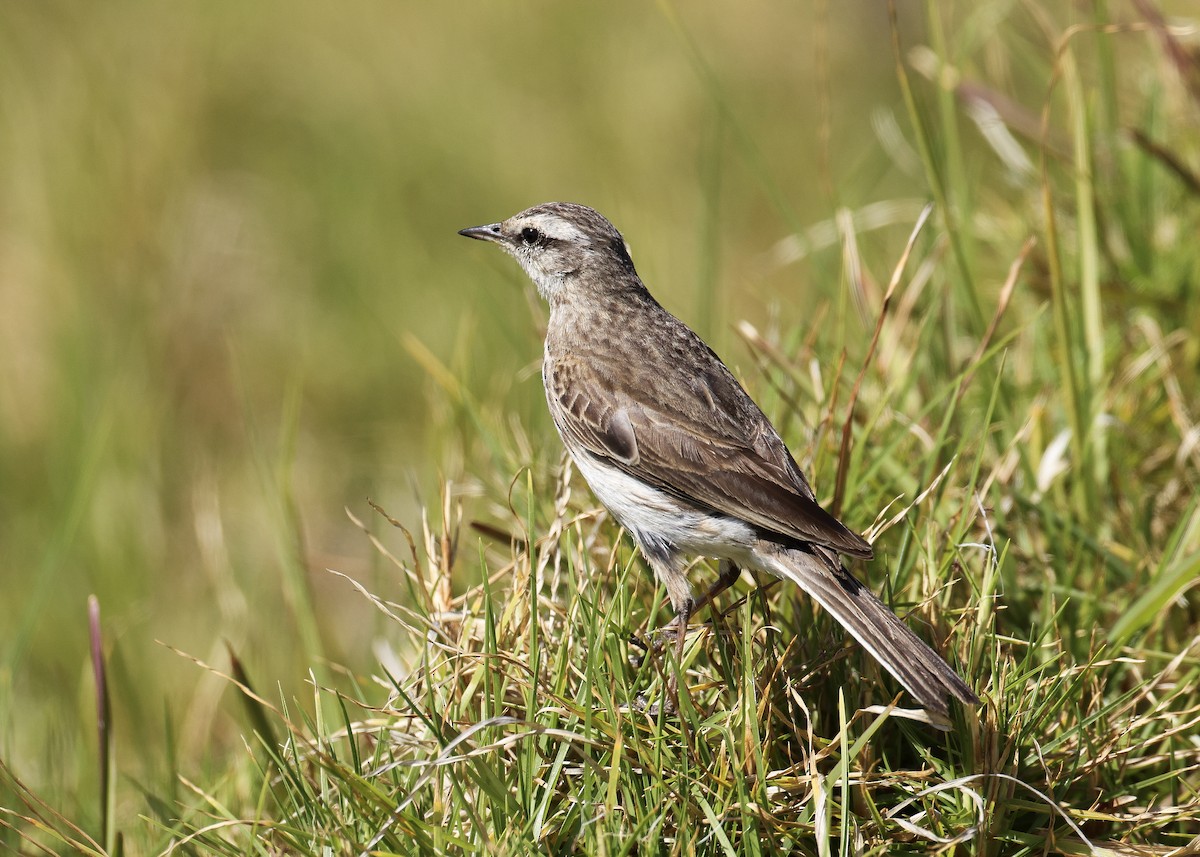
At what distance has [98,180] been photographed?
9.36m

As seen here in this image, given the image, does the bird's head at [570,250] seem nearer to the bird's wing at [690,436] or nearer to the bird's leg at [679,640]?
the bird's wing at [690,436]

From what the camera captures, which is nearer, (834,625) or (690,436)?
(834,625)

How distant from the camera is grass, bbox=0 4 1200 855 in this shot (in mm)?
3438

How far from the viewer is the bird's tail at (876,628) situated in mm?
3428

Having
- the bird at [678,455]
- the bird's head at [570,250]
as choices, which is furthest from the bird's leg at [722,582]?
the bird's head at [570,250]

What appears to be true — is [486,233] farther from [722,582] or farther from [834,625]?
[834,625]

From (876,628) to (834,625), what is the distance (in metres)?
0.54

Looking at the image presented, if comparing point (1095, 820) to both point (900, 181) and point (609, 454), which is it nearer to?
point (609, 454)

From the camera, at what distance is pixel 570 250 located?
5441 mm

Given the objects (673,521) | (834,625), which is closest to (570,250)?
(673,521)

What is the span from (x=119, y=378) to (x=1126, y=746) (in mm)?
6832

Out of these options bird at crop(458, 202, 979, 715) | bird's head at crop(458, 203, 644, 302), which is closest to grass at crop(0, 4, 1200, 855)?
bird at crop(458, 202, 979, 715)

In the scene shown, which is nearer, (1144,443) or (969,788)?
(969,788)

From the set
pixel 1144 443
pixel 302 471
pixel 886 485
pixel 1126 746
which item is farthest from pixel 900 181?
pixel 1126 746
